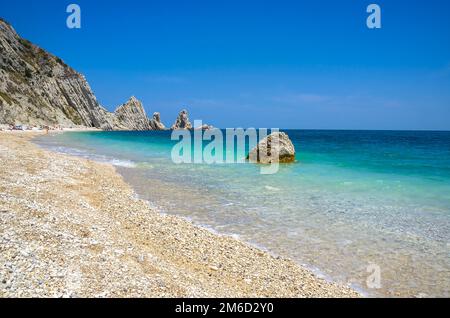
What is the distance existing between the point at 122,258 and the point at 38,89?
382 feet

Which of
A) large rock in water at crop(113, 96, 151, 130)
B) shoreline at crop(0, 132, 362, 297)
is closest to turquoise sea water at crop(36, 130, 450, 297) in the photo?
shoreline at crop(0, 132, 362, 297)

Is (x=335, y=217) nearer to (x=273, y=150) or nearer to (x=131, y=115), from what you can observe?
(x=273, y=150)

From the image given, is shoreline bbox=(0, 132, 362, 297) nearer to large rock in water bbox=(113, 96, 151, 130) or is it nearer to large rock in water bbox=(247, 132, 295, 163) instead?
large rock in water bbox=(247, 132, 295, 163)

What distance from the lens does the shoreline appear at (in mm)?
6008

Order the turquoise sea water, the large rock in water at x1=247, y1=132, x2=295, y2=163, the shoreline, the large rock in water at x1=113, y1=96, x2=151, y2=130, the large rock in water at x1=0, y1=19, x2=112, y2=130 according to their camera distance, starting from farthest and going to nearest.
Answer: the large rock in water at x1=113, y1=96, x2=151, y2=130 < the large rock in water at x1=0, y1=19, x2=112, y2=130 < the large rock in water at x1=247, y1=132, x2=295, y2=163 < the turquoise sea water < the shoreline

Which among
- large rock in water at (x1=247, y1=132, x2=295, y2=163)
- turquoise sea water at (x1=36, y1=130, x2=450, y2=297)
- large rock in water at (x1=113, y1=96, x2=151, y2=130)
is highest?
large rock in water at (x1=113, y1=96, x2=151, y2=130)

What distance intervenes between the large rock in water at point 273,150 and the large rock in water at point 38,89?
251ft

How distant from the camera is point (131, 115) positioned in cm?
17938

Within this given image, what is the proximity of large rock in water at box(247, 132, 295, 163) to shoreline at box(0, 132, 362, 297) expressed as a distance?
2036 centimetres

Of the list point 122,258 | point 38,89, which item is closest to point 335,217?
Answer: point 122,258

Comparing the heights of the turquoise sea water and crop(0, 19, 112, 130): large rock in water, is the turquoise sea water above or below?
below

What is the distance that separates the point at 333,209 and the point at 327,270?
6.24m
